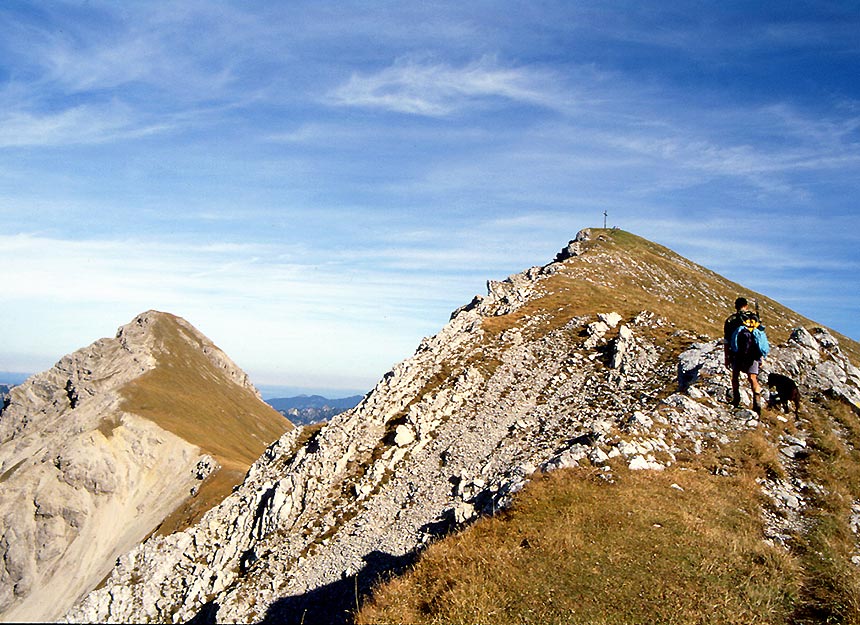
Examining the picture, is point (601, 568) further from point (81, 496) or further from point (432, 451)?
point (81, 496)

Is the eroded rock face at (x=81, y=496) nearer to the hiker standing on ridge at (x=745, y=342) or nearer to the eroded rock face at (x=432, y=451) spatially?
the eroded rock face at (x=432, y=451)

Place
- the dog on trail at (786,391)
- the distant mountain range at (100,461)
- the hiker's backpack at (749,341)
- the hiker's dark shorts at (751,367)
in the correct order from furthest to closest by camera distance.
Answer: the distant mountain range at (100,461)
the dog on trail at (786,391)
the hiker's dark shorts at (751,367)
the hiker's backpack at (749,341)

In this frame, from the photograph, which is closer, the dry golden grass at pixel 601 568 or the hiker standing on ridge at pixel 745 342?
the dry golden grass at pixel 601 568

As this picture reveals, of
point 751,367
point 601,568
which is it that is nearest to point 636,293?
point 751,367

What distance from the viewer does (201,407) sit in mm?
138500

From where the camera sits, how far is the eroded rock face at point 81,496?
95500mm

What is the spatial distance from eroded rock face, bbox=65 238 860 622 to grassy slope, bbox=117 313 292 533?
3531cm

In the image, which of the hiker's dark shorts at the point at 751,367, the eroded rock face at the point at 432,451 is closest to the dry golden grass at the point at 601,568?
the eroded rock face at the point at 432,451

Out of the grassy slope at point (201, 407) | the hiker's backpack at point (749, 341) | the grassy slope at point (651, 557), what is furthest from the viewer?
the grassy slope at point (201, 407)

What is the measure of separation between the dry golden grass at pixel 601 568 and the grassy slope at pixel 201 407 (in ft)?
237

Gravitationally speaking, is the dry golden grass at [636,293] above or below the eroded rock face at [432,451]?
above

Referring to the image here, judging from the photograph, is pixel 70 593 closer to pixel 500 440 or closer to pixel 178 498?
pixel 178 498

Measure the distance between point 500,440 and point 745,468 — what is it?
17843 millimetres

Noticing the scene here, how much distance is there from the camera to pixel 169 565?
4656 centimetres
